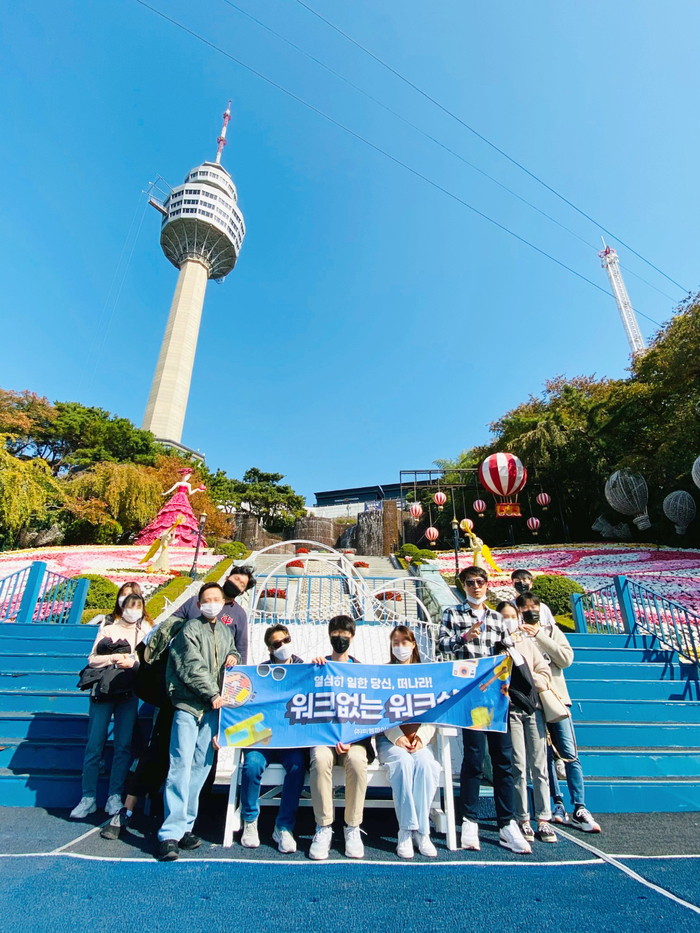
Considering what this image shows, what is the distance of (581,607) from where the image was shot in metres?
7.83

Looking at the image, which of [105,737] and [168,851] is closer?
[168,851]

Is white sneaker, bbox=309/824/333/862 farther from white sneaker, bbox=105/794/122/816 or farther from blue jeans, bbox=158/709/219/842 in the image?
white sneaker, bbox=105/794/122/816

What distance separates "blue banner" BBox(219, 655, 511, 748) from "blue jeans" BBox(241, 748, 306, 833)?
0.11m

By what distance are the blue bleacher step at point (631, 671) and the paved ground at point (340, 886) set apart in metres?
2.67

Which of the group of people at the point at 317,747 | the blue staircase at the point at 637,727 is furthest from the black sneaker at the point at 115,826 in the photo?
the blue staircase at the point at 637,727

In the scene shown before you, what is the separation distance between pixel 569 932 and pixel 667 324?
78.3 ft

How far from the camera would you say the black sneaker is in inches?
119

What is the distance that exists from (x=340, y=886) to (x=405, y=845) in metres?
0.58

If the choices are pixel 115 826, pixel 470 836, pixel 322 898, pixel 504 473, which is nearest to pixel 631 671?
pixel 470 836

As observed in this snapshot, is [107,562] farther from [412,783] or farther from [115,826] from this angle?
[412,783]

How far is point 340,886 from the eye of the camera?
2.51 metres

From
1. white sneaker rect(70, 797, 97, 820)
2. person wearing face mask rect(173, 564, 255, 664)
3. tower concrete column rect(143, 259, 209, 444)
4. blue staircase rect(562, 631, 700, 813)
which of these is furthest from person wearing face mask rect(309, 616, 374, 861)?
tower concrete column rect(143, 259, 209, 444)

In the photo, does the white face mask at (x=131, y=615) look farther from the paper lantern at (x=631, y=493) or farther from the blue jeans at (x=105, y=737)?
the paper lantern at (x=631, y=493)

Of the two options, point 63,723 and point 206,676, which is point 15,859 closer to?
point 206,676
